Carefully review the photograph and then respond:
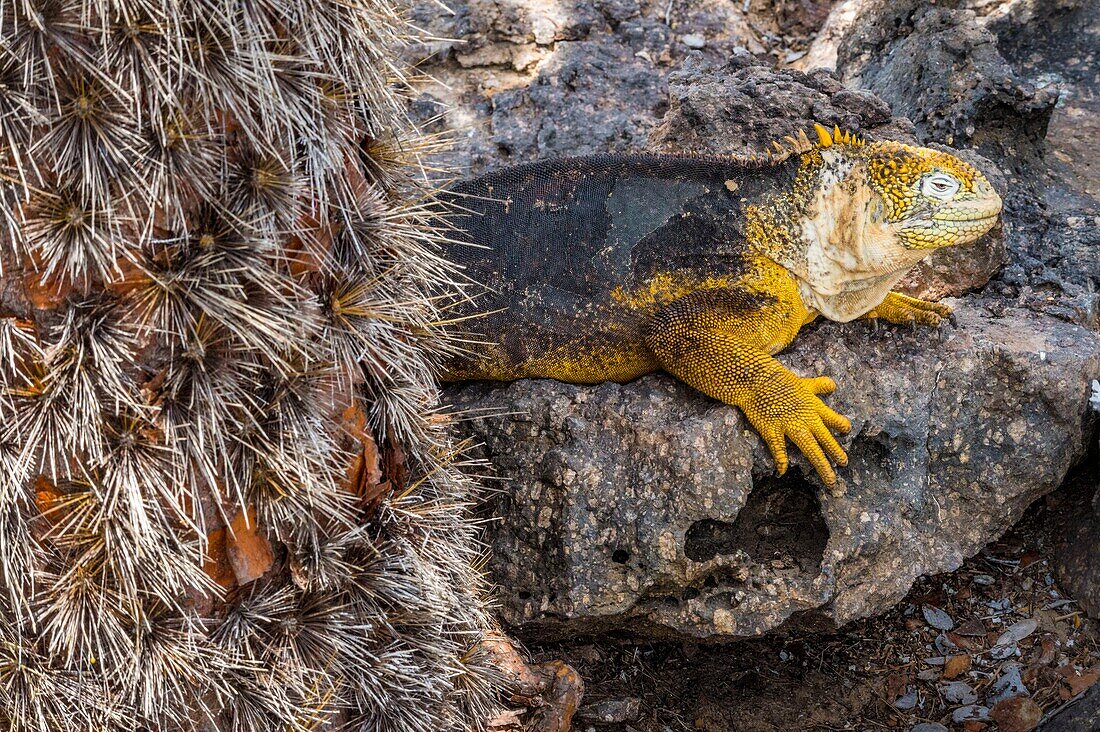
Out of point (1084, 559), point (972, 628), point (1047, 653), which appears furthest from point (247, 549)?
point (1084, 559)

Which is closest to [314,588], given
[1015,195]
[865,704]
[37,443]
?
[37,443]

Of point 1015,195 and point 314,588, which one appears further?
point 1015,195

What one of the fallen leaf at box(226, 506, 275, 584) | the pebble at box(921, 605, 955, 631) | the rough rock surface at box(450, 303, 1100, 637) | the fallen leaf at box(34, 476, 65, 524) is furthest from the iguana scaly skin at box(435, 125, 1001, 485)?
the fallen leaf at box(34, 476, 65, 524)

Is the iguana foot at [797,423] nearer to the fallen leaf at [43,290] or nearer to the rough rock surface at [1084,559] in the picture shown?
the rough rock surface at [1084,559]

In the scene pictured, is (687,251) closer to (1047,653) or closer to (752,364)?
(752,364)

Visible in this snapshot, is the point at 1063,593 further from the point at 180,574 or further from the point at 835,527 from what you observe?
the point at 180,574

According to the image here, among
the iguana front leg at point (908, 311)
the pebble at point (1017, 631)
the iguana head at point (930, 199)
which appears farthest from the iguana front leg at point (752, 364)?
the pebble at point (1017, 631)
